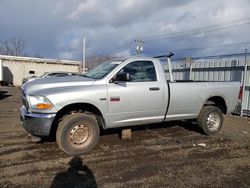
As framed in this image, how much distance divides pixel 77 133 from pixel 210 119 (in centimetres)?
406

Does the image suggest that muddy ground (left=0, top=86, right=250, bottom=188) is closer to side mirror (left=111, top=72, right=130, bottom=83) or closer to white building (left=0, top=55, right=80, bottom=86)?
side mirror (left=111, top=72, right=130, bottom=83)

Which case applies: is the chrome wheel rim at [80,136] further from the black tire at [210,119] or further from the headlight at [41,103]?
the black tire at [210,119]

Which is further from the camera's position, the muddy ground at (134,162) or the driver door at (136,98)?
the driver door at (136,98)

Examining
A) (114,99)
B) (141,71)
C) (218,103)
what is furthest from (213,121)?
(114,99)

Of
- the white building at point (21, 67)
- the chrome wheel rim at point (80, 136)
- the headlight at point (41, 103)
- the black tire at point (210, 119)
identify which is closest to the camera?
the headlight at point (41, 103)

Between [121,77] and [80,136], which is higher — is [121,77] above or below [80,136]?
above

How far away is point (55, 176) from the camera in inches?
180

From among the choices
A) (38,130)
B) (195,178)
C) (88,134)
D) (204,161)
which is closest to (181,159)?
(204,161)

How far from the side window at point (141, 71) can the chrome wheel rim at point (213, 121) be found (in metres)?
2.35

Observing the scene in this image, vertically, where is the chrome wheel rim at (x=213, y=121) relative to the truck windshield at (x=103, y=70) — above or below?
below

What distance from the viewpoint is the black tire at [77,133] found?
217 inches

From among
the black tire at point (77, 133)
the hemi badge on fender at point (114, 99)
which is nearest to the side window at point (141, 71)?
the hemi badge on fender at point (114, 99)

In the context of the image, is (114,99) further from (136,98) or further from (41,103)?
(41,103)

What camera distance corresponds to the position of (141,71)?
6578mm
